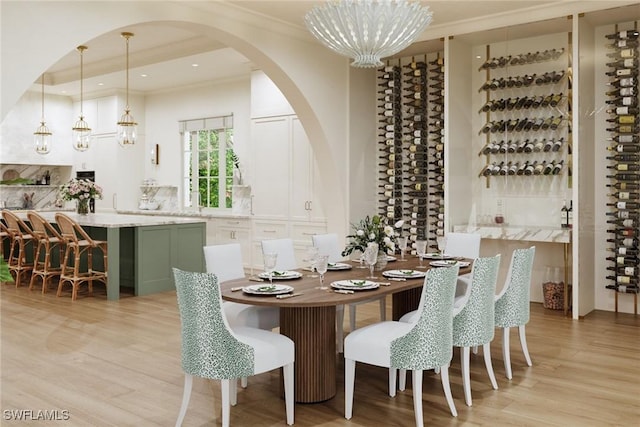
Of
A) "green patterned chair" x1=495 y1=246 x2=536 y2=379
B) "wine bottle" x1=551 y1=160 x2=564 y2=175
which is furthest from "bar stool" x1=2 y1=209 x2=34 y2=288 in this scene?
"wine bottle" x1=551 y1=160 x2=564 y2=175

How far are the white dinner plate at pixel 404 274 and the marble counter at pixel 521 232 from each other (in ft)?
8.04

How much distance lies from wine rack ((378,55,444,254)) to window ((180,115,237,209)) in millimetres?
2953

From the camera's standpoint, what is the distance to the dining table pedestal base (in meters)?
3.43

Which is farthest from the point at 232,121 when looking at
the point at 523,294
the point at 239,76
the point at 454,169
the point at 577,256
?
the point at 523,294

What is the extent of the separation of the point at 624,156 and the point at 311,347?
3.99m

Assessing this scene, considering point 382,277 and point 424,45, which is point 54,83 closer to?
point 424,45

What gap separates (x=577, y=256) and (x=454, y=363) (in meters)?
2.17

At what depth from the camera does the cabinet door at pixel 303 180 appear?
7793mm

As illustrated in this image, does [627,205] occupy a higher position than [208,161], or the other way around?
[208,161]

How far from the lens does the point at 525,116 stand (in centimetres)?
623

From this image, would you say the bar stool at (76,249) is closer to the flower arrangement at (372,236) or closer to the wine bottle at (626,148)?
the flower arrangement at (372,236)

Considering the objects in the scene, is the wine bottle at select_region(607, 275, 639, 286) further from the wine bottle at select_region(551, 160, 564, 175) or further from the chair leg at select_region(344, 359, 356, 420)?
the chair leg at select_region(344, 359, 356, 420)

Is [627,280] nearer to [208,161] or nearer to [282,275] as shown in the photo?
[282,275]

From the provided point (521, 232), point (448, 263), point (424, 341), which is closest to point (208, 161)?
point (521, 232)
